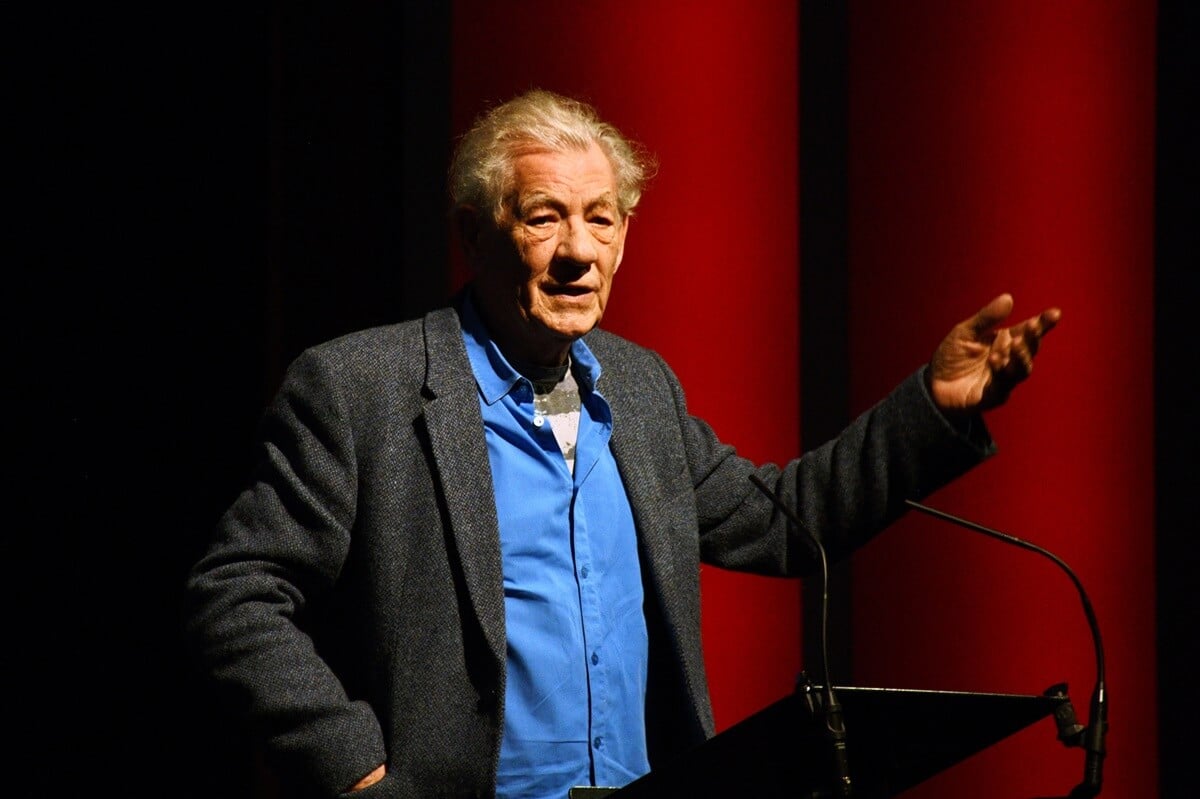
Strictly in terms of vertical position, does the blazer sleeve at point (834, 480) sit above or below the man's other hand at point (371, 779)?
above

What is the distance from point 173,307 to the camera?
8.66 feet

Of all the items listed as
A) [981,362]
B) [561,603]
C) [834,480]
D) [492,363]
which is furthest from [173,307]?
[981,362]

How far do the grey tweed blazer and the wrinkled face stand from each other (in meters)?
0.08

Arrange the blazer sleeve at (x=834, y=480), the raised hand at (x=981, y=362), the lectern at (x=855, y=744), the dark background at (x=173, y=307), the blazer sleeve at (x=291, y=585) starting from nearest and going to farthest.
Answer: the lectern at (x=855, y=744) → the blazer sleeve at (x=291, y=585) → the raised hand at (x=981, y=362) → the blazer sleeve at (x=834, y=480) → the dark background at (x=173, y=307)

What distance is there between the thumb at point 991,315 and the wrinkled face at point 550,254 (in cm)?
48

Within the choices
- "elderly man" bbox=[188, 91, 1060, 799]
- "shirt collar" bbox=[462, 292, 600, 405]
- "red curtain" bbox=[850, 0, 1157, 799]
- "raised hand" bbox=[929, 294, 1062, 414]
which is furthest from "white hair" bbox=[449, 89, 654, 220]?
"red curtain" bbox=[850, 0, 1157, 799]

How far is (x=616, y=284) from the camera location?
263 cm

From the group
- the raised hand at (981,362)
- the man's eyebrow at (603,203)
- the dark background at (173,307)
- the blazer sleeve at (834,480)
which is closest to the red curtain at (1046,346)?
the dark background at (173,307)

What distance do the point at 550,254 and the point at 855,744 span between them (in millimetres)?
806

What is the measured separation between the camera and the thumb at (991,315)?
1729 mm

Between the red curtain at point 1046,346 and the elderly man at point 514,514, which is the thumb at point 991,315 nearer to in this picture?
the elderly man at point 514,514

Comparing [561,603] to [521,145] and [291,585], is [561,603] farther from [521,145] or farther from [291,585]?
[521,145]

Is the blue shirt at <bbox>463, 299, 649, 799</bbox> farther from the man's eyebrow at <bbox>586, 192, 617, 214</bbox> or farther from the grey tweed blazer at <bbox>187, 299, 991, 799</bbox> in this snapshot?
the man's eyebrow at <bbox>586, 192, 617, 214</bbox>

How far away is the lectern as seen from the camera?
4.31 ft
